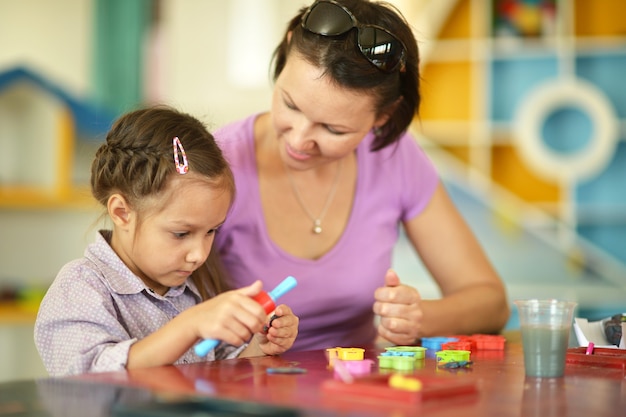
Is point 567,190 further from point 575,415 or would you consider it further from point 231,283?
point 575,415

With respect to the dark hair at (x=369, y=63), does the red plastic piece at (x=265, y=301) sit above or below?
below

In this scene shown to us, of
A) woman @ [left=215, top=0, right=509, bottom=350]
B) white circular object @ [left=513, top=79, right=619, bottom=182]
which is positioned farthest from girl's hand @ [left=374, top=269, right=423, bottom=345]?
white circular object @ [left=513, top=79, right=619, bottom=182]

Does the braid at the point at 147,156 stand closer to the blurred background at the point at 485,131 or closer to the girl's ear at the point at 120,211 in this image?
the girl's ear at the point at 120,211

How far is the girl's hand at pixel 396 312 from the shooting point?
5.32 ft

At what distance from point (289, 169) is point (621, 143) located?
3.30m

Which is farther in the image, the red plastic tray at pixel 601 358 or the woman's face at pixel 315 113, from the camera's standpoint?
the woman's face at pixel 315 113

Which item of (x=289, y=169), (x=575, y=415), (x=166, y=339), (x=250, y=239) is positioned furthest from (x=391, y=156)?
(x=575, y=415)

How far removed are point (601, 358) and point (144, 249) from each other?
0.70 m

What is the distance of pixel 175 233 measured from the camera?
1.46 meters

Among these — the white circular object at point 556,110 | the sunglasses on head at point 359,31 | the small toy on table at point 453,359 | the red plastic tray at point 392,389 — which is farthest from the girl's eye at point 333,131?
the white circular object at point 556,110

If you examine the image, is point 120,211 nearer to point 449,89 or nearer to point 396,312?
point 396,312

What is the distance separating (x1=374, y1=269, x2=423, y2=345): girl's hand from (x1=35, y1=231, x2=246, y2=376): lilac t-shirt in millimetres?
299

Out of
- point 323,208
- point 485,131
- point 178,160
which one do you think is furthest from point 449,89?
point 178,160

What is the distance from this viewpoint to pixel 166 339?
1247 millimetres
